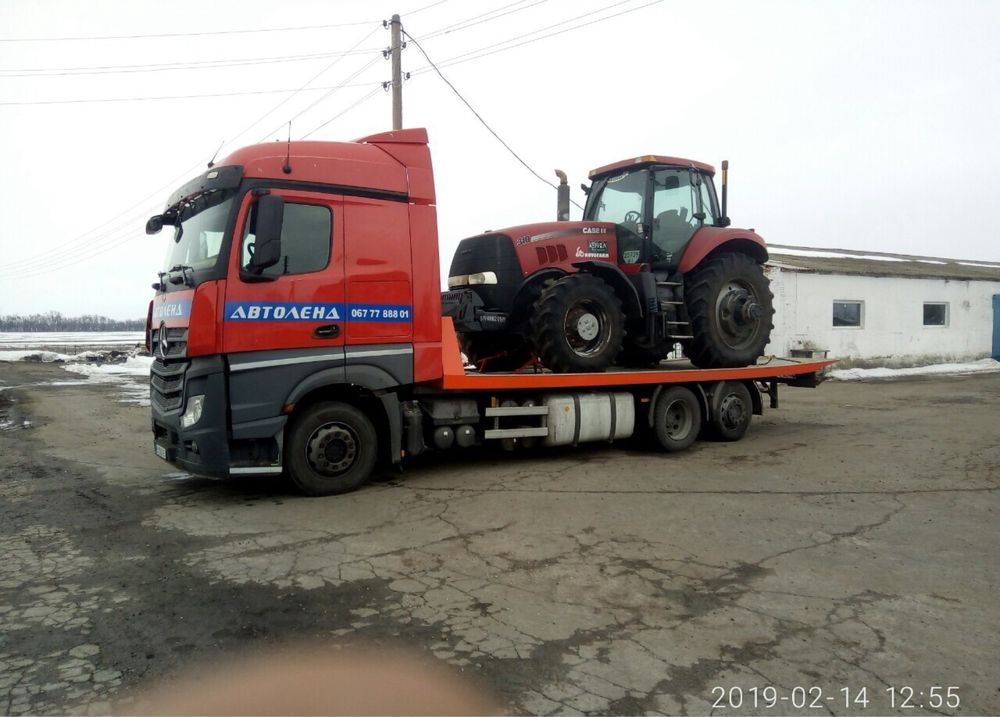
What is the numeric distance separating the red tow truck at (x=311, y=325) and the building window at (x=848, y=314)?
58.6 feet

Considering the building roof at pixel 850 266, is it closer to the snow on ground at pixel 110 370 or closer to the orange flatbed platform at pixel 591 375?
the orange flatbed platform at pixel 591 375

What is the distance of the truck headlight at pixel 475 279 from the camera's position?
330 inches

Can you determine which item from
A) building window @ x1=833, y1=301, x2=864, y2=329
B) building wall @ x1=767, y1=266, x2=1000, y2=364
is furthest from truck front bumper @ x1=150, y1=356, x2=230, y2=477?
building window @ x1=833, y1=301, x2=864, y2=329

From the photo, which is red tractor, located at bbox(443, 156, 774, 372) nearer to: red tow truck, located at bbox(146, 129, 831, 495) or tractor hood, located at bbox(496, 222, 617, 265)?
tractor hood, located at bbox(496, 222, 617, 265)

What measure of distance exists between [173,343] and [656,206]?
20.2 feet

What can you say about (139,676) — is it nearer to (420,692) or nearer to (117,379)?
(420,692)

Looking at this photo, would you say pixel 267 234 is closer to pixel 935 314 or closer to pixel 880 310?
pixel 880 310

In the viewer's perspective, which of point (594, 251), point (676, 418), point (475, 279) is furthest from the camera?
point (676, 418)

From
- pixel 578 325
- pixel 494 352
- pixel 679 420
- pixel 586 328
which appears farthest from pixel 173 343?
pixel 679 420

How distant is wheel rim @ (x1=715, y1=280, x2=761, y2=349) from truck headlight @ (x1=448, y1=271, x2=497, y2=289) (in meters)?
3.18

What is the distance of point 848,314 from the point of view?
74.0 feet

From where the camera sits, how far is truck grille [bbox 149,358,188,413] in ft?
20.5
